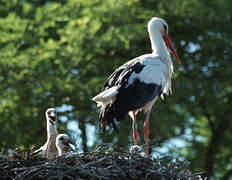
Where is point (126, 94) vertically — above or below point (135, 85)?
below

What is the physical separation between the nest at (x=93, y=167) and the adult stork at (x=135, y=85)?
152 cm

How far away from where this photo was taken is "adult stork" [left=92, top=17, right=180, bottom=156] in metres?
8.58

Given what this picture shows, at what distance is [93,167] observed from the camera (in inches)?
252

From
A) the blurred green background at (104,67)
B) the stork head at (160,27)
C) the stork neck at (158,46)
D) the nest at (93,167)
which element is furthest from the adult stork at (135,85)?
the blurred green background at (104,67)

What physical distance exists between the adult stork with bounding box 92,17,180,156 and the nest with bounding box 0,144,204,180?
4.97ft

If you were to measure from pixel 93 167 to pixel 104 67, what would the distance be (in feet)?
27.4

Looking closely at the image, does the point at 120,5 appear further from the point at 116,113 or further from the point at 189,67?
the point at 116,113

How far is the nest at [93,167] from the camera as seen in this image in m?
6.28

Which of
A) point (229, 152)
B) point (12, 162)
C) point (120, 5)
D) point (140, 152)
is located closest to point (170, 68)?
point (140, 152)

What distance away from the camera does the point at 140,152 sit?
6902 mm

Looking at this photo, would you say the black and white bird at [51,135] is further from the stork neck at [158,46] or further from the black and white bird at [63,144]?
the stork neck at [158,46]

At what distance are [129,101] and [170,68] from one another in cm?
113

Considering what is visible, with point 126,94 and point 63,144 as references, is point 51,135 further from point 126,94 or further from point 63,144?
point 126,94

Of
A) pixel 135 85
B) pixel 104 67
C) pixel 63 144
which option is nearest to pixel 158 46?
pixel 135 85
